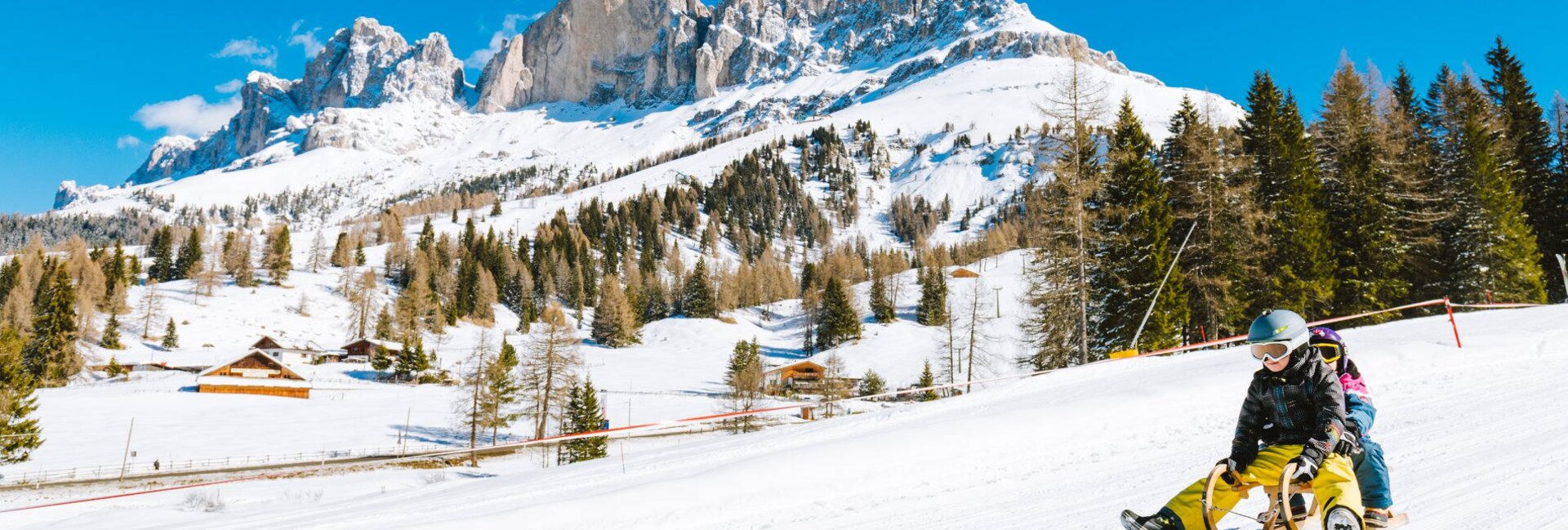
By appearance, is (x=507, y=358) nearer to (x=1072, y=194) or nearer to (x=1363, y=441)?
(x=1072, y=194)

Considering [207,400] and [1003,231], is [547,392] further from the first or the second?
[1003,231]

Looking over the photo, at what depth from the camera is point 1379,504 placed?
514 cm

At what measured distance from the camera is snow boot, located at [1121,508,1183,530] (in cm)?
483

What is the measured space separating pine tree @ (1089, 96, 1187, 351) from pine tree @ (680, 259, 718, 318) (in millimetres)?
82522

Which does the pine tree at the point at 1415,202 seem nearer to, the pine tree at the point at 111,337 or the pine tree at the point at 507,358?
the pine tree at the point at 507,358

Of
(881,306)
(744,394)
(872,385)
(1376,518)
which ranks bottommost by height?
(744,394)

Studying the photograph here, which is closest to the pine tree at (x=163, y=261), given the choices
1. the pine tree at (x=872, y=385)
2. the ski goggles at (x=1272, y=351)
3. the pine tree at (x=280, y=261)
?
the pine tree at (x=280, y=261)

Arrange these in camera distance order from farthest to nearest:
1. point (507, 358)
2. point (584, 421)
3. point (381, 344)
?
point (381, 344) → point (507, 358) → point (584, 421)

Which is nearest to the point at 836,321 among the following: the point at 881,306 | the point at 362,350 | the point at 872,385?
the point at 881,306

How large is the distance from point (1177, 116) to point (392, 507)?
113 ft

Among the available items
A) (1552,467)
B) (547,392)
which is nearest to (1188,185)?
(1552,467)

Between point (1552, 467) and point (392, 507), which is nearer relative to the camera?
point (1552, 467)

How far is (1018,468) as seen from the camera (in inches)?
378

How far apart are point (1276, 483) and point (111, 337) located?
100 m
